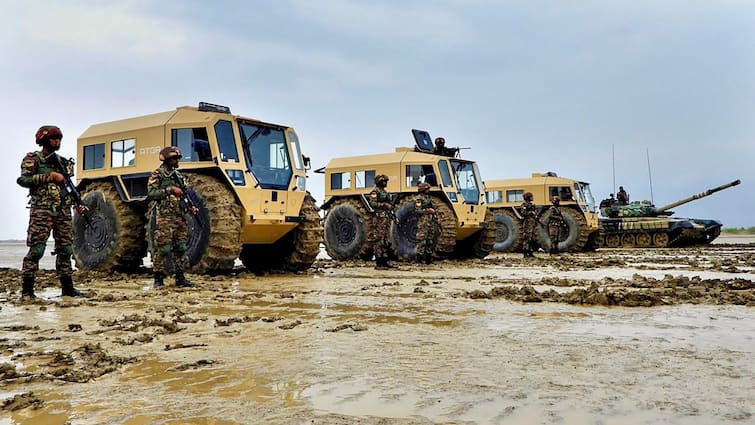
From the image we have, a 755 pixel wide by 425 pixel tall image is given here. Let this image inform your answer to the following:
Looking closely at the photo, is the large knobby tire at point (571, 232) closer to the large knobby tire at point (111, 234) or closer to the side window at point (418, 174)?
the side window at point (418, 174)

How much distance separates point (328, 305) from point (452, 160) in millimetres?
9665

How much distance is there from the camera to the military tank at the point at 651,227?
23.9 metres

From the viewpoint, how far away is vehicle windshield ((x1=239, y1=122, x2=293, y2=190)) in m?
10.4

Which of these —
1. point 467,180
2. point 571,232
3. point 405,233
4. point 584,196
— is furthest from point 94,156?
point 584,196

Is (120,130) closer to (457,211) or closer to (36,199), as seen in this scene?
(36,199)

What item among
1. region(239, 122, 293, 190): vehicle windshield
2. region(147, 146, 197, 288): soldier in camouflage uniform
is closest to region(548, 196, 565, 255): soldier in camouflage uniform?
region(239, 122, 293, 190): vehicle windshield

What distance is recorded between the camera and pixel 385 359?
3.75 m

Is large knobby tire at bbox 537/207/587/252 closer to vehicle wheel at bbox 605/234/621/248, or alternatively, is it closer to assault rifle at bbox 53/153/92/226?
vehicle wheel at bbox 605/234/621/248

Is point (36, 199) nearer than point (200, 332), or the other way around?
point (200, 332)

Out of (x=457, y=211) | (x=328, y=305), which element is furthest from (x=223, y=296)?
(x=457, y=211)

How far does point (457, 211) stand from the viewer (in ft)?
49.5

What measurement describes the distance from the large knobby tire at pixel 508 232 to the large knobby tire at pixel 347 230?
6.67 metres

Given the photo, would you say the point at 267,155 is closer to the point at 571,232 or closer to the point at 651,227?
the point at 571,232

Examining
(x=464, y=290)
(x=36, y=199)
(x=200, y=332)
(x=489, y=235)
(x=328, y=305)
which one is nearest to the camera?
(x=200, y=332)
